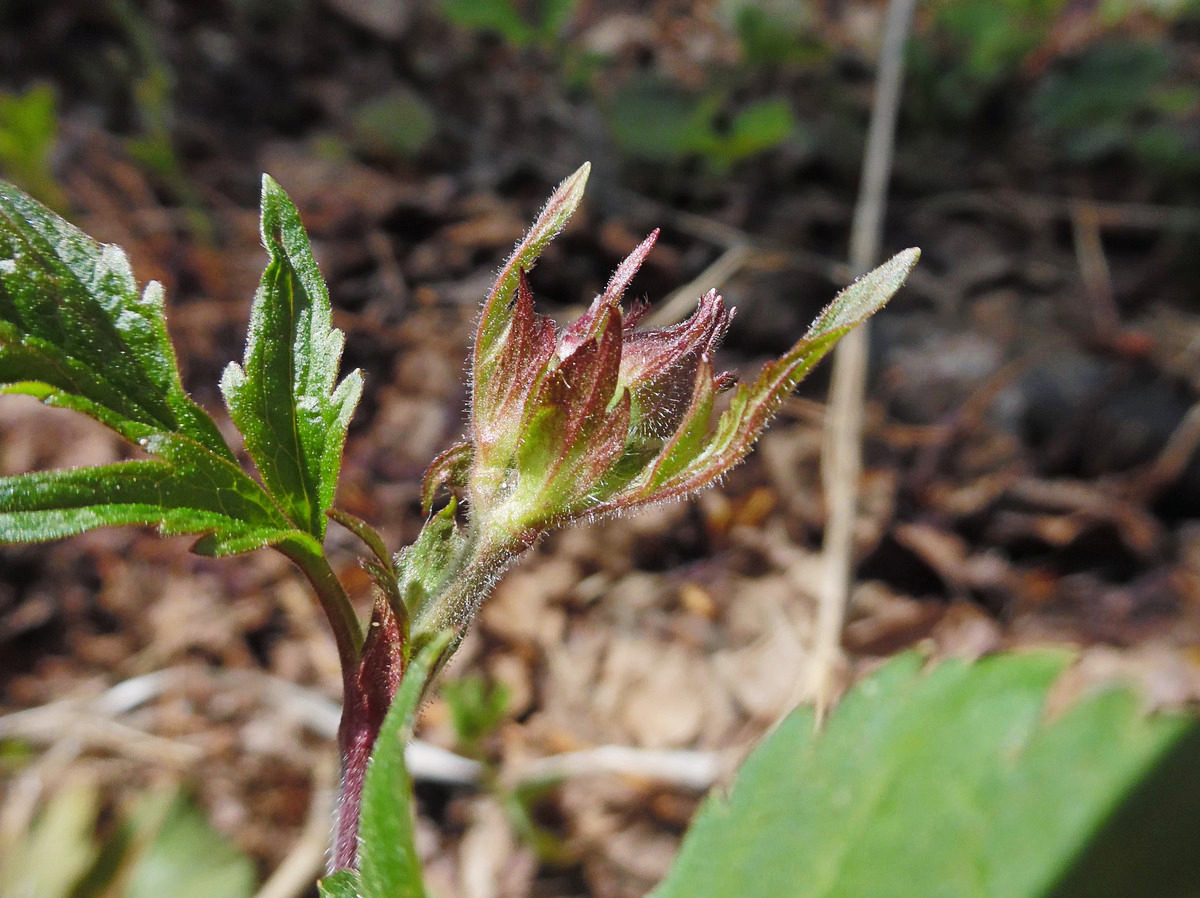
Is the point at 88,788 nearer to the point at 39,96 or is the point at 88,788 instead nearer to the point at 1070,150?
the point at 39,96

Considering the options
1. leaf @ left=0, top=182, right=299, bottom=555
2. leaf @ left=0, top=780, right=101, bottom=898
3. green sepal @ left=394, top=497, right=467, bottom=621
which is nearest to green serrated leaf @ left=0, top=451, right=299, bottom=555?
leaf @ left=0, top=182, right=299, bottom=555

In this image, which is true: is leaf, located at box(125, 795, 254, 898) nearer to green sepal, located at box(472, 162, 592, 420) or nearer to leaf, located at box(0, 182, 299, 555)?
leaf, located at box(0, 182, 299, 555)

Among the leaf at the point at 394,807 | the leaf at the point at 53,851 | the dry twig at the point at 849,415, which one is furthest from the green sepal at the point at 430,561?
the leaf at the point at 53,851

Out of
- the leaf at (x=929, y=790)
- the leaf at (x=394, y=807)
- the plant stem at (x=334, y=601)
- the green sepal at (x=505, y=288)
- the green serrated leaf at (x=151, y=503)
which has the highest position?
the green sepal at (x=505, y=288)

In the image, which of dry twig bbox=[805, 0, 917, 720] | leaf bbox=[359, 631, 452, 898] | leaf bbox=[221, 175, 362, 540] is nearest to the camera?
leaf bbox=[359, 631, 452, 898]

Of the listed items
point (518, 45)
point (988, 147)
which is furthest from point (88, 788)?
point (988, 147)

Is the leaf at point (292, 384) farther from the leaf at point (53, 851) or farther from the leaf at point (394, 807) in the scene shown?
the leaf at point (53, 851)
